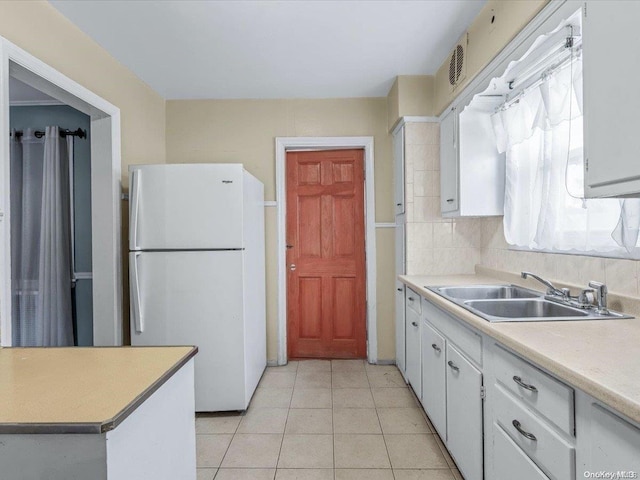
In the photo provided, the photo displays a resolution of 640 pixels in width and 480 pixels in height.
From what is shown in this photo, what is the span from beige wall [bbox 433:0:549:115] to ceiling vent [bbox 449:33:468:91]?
0.04 m

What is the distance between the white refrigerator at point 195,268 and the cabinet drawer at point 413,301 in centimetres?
122

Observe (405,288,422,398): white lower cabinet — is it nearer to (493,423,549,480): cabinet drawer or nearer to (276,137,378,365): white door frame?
(276,137,378,365): white door frame

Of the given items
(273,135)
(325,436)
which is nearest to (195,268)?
(325,436)

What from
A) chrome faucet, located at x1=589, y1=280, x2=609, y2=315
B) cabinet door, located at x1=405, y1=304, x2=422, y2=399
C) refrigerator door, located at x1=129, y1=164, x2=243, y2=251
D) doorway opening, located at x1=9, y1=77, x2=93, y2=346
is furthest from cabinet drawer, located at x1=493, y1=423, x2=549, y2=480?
doorway opening, located at x1=9, y1=77, x2=93, y2=346

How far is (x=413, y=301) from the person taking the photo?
2646mm

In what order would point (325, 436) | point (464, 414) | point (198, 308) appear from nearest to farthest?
1. point (464, 414)
2. point (325, 436)
3. point (198, 308)

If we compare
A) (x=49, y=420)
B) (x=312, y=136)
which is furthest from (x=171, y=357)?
(x=312, y=136)

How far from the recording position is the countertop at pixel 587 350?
0.81m

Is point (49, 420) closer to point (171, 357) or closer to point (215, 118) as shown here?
point (171, 357)

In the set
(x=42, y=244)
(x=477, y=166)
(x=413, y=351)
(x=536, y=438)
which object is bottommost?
(x=413, y=351)

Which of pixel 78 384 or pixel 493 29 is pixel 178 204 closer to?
pixel 78 384

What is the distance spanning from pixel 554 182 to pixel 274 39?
6.39ft

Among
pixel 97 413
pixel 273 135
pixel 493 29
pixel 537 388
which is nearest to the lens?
pixel 97 413

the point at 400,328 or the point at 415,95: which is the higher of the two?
the point at 415,95
